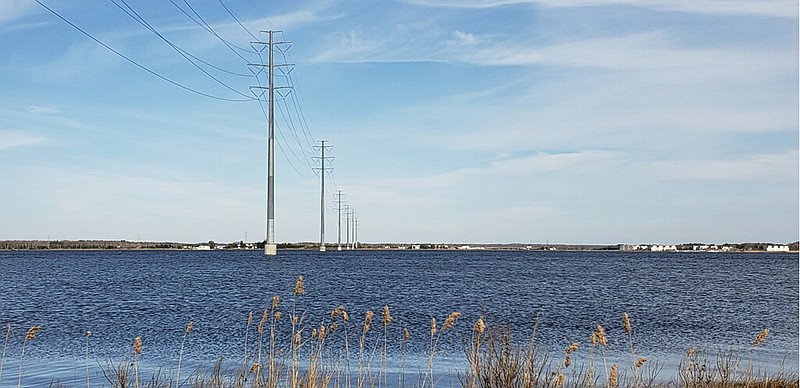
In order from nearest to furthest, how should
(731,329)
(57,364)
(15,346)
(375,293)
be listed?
(57,364), (15,346), (731,329), (375,293)

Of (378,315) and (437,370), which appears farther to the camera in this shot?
(378,315)

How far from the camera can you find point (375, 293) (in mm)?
50844

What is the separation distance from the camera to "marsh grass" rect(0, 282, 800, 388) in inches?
465

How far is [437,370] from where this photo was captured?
2052cm

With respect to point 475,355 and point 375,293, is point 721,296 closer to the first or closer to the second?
point 375,293

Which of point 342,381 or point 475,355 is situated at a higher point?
point 475,355

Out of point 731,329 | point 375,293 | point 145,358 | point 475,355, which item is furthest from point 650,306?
point 475,355

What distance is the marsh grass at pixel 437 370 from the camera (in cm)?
1181

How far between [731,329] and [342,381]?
827 inches

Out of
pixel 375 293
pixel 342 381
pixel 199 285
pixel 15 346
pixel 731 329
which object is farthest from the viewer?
pixel 199 285

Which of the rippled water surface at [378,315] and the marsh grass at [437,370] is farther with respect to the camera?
the rippled water surface at [378,315]

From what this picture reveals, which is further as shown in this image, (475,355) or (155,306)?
(155,306)

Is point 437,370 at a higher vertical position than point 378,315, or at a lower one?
lower

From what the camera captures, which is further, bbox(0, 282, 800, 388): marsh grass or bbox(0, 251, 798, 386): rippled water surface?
bbox(0, 251, 798, 386): rippled water surface
